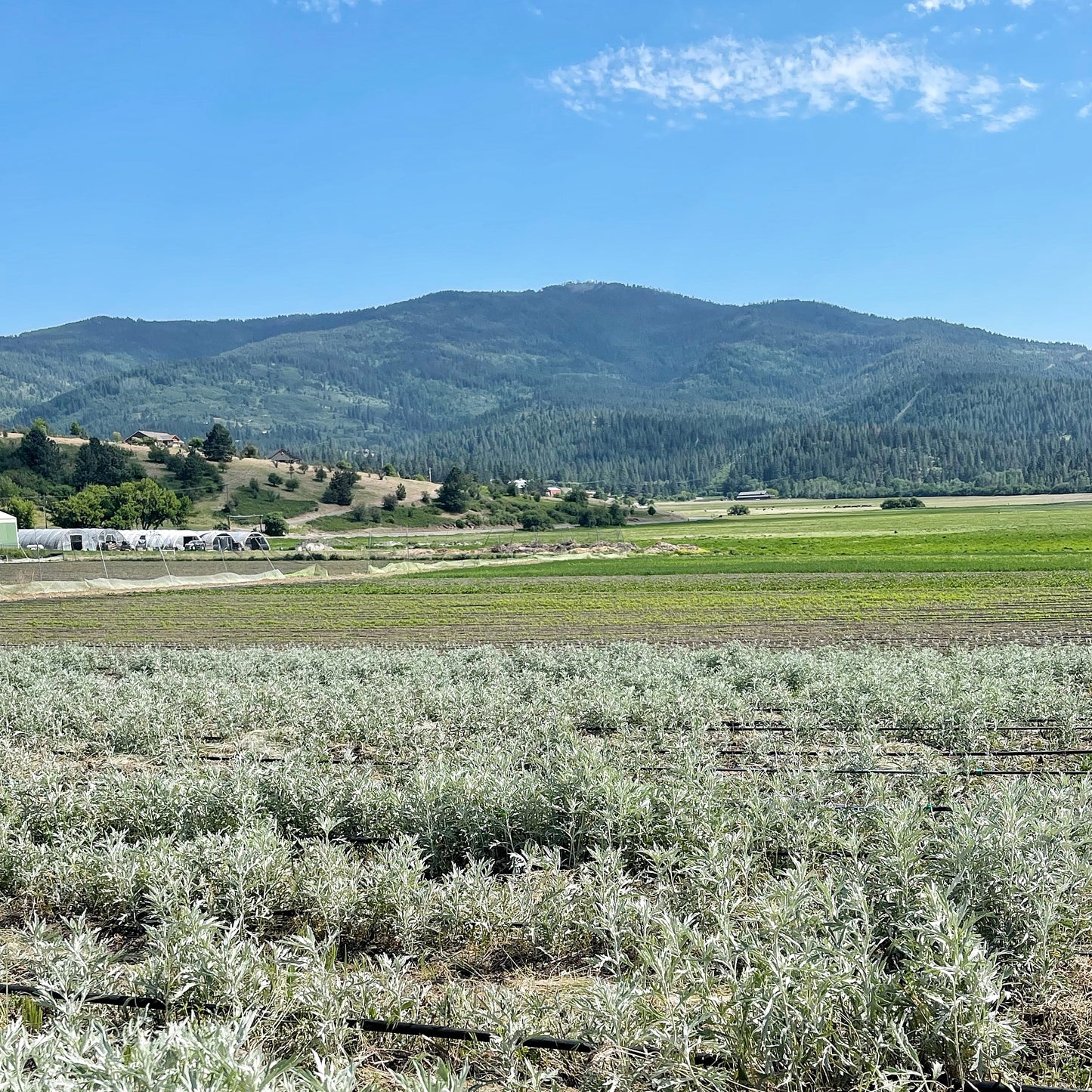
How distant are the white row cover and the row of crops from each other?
8490 cm

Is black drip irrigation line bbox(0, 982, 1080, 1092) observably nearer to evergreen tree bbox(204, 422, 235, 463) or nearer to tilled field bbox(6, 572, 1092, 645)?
tilled field bbox(6, 572, 1092, 645)

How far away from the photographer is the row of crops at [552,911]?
447cm

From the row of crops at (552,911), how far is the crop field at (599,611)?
16479mm

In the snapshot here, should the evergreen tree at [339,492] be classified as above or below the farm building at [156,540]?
above

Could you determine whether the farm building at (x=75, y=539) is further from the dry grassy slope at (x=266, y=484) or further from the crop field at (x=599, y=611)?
the crop field at (x=599, y=611)

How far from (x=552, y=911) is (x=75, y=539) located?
325ft

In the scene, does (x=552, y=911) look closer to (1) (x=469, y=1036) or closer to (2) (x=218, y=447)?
(1) (x=469, y=1036)

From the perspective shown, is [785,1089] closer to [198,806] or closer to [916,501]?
[198,806]

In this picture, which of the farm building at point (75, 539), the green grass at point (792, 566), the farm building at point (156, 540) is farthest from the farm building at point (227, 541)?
the green grass at point (792, 566)

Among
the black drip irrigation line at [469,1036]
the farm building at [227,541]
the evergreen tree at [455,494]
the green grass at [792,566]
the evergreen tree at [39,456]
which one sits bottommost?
the green grass at [792,566]

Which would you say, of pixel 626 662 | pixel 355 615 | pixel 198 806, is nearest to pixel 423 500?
pixel 355 615

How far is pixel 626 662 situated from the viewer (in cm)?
1783

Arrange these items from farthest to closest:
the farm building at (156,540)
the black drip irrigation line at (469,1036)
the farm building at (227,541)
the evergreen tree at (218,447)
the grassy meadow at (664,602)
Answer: the evergreen tree at (218,447), the farm building at (156,540), the farm building at (227,541), the grassy meadow at (664,602), the black drip irrigation line at (469,1036)

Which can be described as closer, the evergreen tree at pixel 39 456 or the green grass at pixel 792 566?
the green grass at pixel 792 566
